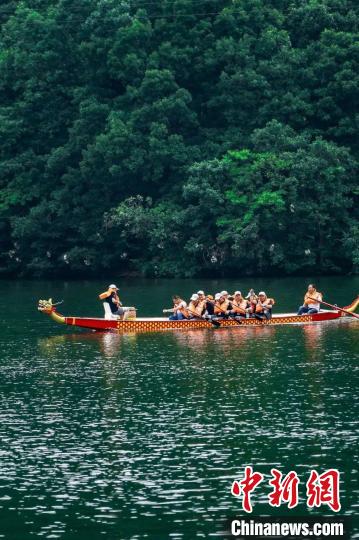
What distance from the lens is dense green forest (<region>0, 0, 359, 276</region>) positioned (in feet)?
284

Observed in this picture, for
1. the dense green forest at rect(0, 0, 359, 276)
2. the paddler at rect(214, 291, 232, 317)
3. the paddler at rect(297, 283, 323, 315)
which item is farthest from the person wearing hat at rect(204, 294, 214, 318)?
the dense green forest at rect(0, 0, 359, 276)

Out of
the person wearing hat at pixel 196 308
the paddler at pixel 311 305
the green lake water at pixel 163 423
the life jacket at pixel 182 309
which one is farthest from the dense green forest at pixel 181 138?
the green lake water at pixel 163 423

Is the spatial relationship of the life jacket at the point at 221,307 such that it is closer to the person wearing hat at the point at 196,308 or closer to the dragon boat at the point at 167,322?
the dragon boat at the point at 167,322

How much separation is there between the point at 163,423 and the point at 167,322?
20679 millimetres

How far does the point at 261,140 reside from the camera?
288 feet

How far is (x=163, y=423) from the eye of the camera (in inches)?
1435

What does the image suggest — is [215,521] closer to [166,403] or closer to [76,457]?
[76,457]

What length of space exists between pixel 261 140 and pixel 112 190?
11013 millimetres

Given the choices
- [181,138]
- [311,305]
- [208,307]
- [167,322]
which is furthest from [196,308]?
[181,138]

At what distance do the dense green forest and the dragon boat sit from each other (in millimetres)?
25571

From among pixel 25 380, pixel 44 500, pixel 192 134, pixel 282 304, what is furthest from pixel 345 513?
pixel 192 134

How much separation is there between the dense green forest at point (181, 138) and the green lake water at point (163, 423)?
28.4m

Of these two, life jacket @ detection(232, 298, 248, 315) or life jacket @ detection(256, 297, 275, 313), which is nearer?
life jacket @ detection(256, 297, 275, 313)

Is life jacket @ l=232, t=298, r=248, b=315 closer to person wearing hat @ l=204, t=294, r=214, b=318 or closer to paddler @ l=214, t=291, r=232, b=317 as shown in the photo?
paddler @ l=214, t=291, r=232, b=317
